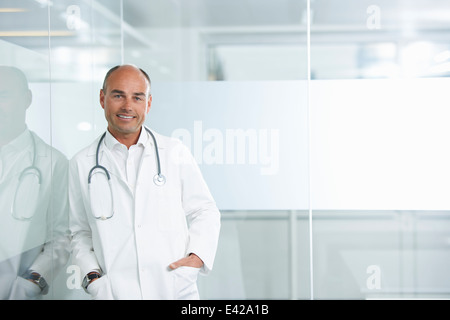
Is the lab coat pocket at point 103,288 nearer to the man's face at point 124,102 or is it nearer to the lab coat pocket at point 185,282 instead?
the lab coat pocket at point 185,282

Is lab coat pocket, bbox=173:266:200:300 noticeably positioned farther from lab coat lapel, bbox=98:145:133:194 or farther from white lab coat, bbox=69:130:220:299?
lab coat lapel, bbox=98:145:133:194

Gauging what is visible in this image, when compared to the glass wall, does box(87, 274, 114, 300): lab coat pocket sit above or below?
below

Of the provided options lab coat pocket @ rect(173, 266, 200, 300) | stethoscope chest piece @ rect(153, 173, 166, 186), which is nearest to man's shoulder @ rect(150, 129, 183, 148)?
stethoscope chest piece @ rect(153, 173, 166, 186)

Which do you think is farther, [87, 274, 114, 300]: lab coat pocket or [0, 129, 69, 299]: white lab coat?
[0, 129, 69, 299]: white lab coat

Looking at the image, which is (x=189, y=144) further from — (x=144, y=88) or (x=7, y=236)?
(x=7, y=236)

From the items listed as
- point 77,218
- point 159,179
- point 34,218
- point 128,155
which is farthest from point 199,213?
point 34,218

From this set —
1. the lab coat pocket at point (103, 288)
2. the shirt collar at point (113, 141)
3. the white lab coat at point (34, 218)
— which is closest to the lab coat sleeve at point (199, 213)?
the shirt collar at point (113, 141)

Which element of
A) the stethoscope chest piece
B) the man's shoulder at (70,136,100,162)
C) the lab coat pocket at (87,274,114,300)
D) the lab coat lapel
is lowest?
the lab coat pocket at (87,274,114,300)

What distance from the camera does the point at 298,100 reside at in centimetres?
180

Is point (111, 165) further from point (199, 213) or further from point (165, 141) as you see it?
point (199, 213)

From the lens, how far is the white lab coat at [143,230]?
1664 mm

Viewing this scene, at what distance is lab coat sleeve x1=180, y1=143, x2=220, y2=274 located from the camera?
174cm

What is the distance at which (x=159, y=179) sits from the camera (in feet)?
5.59

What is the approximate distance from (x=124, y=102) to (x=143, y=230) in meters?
0.46
